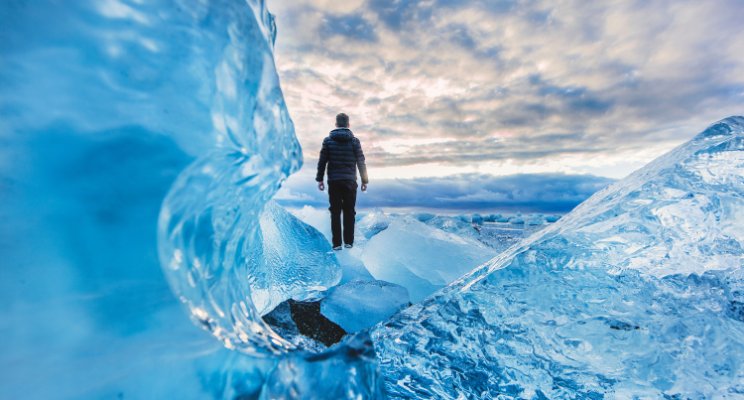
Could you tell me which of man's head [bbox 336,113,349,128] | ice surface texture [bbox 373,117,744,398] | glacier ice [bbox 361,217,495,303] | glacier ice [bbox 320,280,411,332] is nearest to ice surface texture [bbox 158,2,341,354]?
ice surface texture [bbox 373,117,744,398]

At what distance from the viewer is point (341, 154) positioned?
4.53 metres

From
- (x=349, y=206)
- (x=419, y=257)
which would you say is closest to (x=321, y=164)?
(x=349, y=206)

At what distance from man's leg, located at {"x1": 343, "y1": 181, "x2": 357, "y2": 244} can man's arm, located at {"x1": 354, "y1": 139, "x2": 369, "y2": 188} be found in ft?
0.69

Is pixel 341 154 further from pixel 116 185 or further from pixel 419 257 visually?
pixel 116 185

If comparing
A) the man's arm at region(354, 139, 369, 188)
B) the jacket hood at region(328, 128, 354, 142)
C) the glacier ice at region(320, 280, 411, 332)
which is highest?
the jacket hood at region(328, 128, 354, 142)

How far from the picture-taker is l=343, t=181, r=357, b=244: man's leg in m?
4.60

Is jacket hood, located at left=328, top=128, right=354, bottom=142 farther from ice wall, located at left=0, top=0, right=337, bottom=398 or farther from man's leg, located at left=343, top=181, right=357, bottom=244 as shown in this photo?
ice wall, located at left=0, top=0, right=337, bottom=398

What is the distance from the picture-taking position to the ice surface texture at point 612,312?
1.01 metres

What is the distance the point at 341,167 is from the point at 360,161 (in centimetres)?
30

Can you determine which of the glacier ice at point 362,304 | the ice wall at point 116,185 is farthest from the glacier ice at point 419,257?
the ice wall at point 116,185

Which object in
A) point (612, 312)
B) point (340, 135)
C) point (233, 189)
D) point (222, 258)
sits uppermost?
point (340, 135)

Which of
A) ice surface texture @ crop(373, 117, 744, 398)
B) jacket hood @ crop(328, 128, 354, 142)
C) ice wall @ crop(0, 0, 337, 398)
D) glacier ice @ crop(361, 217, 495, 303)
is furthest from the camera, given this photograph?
jacket hood @ crop(328, 128, 354, 142)

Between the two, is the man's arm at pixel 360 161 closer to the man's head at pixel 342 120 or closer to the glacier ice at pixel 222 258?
the man's head at pixel 342 120

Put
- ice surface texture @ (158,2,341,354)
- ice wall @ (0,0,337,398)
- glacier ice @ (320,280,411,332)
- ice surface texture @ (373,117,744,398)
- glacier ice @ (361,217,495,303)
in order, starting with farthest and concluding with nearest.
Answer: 1. glacier ice @ (361,217,495,303)
2. glacier ice @ (320,280,411,332)
3. ice surface texture @ (373,117,744,398)
4. ice surface texture @ (158,2,341,354)
5. ice wall @ (0,0,337,398)
